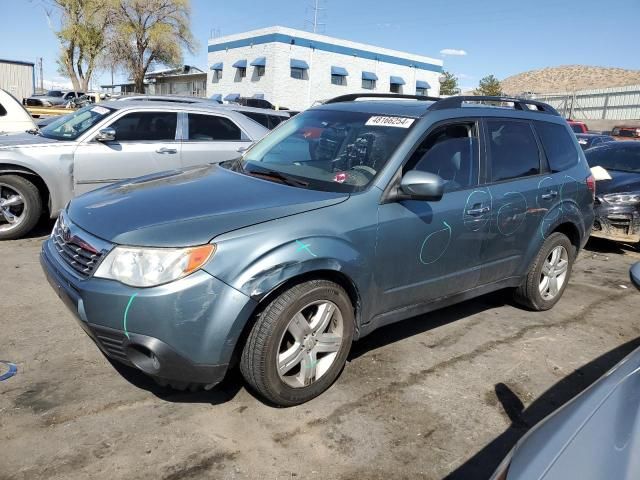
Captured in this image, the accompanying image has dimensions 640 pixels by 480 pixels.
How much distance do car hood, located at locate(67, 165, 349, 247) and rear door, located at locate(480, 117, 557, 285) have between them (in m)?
1.44

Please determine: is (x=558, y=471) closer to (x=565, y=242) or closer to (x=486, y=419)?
(x=486, y=419)

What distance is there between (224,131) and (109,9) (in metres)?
36.3

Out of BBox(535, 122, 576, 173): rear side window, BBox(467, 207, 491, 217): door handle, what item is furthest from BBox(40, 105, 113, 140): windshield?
BBox(535, 122, 576, 173): rear side window

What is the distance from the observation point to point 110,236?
9.11 ft

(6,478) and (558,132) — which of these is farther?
(558,132)

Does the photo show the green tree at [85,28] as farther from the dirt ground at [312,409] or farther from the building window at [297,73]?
the dirt ground at [312,409]

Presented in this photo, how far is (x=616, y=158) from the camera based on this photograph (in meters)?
8.88

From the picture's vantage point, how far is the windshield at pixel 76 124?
6.56 m

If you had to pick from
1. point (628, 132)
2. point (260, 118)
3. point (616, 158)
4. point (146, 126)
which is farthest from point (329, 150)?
point (628, 132)

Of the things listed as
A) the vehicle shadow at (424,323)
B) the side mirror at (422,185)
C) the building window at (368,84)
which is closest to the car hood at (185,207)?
the side mirror at (422,185)

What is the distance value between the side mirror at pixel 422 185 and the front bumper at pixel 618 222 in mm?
5293

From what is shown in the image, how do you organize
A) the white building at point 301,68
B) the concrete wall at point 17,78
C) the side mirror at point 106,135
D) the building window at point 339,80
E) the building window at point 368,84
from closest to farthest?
the side mirror at point 106,135 → the concrete wall at point 17,78 → the white building at point 301,68 → the building window at point 339,80 → the building window at point 368,84

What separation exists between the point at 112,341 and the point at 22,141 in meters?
4.66

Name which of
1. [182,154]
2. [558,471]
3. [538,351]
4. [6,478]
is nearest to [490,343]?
[538,351]
